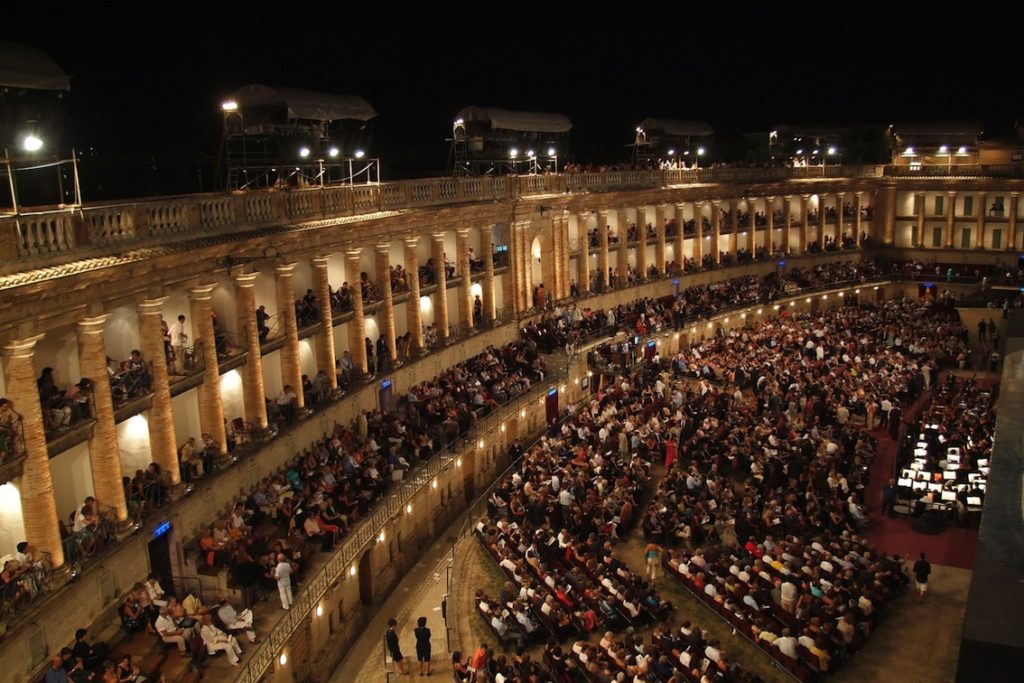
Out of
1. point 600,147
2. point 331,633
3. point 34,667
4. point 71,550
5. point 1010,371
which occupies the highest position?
point 600,147

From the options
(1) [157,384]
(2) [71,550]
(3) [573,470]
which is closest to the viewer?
(2) [71,550]

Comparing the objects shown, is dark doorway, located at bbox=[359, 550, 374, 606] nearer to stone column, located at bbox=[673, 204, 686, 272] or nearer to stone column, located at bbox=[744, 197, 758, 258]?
stone column, located at bbox=[673, 204, 686, 272]

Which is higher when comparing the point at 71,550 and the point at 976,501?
the point at 71,550

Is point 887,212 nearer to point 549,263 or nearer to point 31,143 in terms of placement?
point 549,263

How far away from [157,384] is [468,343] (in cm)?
1893

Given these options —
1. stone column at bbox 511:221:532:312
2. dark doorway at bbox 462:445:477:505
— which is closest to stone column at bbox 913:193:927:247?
stone column at bbox 511:221:532:312

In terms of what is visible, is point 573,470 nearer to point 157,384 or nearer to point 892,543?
point 892,543

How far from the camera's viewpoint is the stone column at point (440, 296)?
130 ft

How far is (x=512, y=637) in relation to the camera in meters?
24.2

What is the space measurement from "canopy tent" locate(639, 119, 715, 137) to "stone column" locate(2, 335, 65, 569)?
46.9 m

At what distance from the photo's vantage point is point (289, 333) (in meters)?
30.3

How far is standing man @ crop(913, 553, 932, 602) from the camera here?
25.4 m

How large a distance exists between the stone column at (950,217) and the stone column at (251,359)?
5838 cm

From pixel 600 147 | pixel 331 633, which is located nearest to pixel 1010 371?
pixel 331 633
